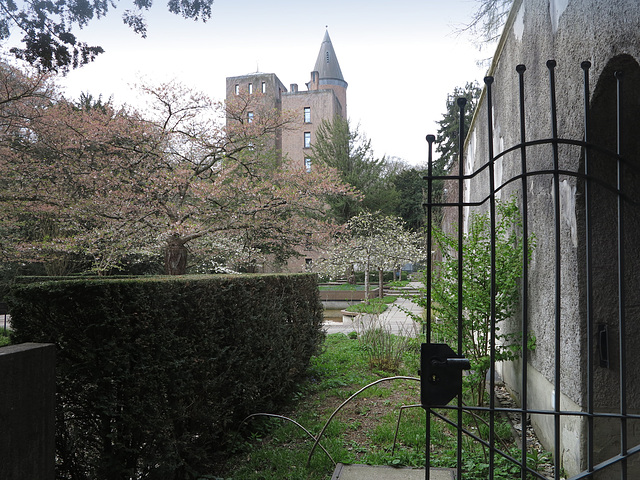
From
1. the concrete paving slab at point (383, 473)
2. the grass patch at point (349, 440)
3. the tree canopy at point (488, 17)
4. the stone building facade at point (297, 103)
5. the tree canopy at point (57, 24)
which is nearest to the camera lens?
the concrete paving slab at point (383, 473)

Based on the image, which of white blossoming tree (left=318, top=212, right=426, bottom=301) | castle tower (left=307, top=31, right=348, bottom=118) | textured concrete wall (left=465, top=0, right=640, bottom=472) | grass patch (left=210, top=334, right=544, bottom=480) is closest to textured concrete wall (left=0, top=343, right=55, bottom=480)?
grass patch (left=210, top=334, right=544, bottom=480)

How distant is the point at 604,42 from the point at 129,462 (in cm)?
369

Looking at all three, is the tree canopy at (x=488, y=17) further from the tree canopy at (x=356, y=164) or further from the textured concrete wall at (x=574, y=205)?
the tree canopy at (x=356, y=164)

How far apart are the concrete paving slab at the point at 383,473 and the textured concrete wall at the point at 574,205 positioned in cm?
85

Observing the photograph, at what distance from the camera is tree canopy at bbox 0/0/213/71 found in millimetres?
5703

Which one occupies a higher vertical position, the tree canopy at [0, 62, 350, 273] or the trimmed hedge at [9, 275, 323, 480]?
the tree canopy at [0, 62, 350, 273]

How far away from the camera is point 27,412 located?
2.20 metres

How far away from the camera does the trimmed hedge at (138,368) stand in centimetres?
273

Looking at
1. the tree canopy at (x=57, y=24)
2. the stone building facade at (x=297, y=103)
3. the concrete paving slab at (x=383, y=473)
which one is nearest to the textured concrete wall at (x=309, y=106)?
the stone building facade at (x=297, y=103)

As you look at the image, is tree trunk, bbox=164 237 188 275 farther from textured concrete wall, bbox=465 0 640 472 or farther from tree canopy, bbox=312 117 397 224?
tree canopy, bbox=312 117 397 224

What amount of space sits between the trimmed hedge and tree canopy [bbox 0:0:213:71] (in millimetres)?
4363

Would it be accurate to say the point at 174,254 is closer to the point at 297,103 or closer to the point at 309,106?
the point at 309,106

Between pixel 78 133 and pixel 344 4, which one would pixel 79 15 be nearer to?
pixel 344 4

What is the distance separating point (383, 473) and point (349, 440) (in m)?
0.88
